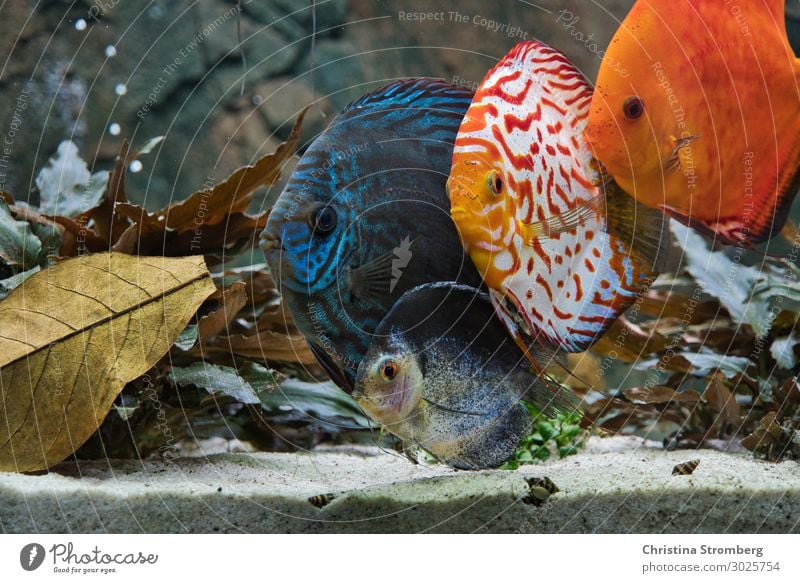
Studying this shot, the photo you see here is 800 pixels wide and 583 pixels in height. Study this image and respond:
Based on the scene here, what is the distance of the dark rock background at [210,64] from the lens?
1131 millimetres

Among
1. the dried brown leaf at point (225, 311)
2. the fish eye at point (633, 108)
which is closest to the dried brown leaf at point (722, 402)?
the fish eye at point (633, 108)

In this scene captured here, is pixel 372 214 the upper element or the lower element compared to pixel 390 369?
upper

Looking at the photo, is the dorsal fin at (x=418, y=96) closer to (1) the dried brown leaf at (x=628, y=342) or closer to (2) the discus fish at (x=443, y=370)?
(2) the discus fish at (x=443, y=370)

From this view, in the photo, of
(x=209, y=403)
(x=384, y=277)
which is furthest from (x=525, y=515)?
(x=209, y=403)

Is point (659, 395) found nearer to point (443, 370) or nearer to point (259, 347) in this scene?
point (443, 370)

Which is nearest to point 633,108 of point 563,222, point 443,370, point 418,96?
point 563,222

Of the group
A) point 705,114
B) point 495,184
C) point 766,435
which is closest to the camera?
point 495,184

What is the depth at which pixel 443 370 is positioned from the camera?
3.44 feet

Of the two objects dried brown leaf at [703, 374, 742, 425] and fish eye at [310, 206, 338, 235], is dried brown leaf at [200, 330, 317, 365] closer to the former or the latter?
fish eye at [310, 206, 338, 235]

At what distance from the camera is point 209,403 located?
1.24 m

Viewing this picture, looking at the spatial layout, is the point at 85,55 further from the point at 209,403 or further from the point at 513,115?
the point at 513,115

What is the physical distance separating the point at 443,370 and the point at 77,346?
1.74ft

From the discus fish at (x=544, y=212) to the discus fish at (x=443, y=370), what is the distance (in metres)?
0.04
